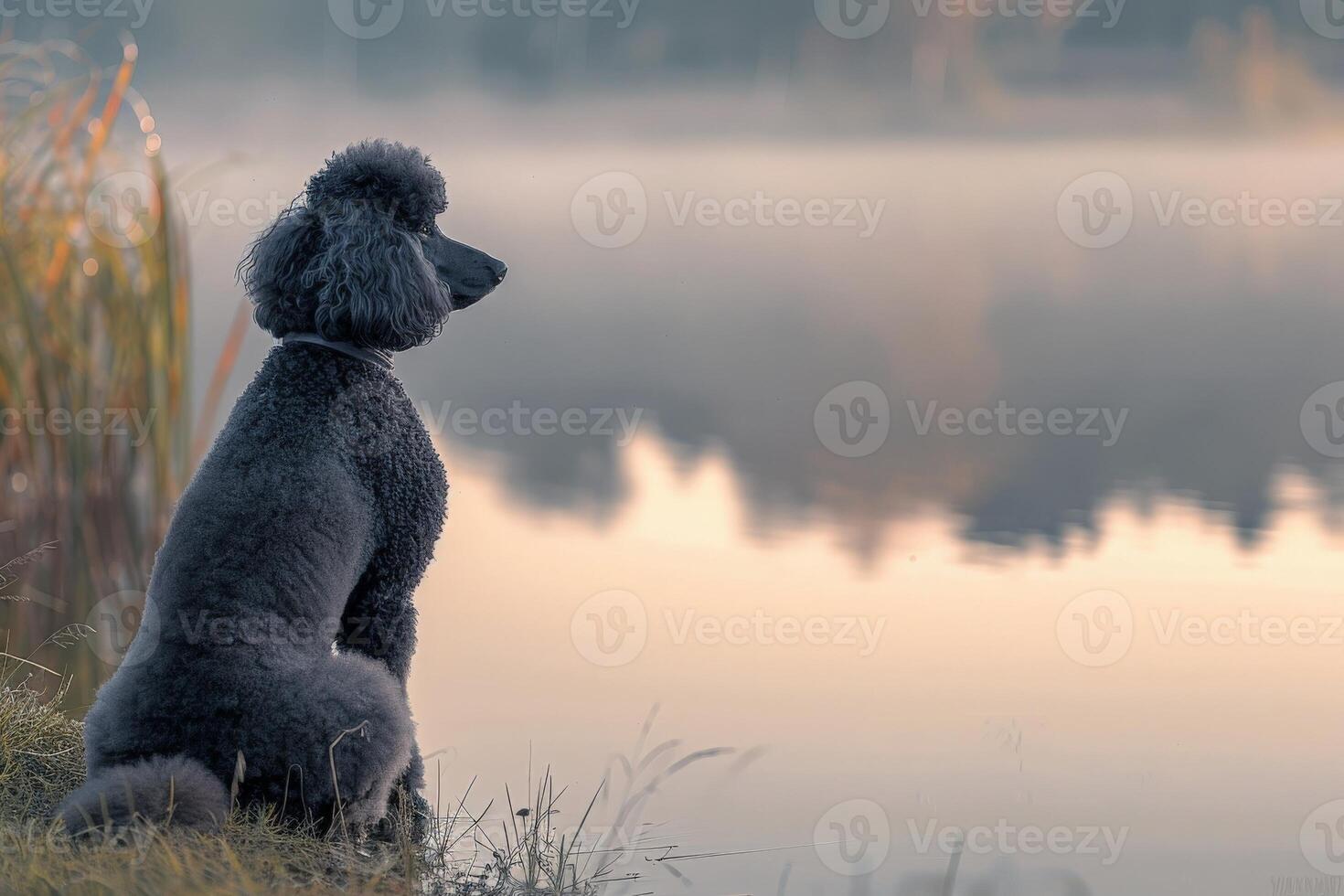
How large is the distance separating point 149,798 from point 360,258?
1343mm

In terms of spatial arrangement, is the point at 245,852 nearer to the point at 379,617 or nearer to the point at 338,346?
the point at 379,617

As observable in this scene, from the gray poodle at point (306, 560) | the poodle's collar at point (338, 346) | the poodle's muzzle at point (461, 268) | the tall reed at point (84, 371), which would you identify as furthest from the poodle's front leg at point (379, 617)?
the tall reed at point (84, 371)

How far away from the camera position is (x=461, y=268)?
3660mm

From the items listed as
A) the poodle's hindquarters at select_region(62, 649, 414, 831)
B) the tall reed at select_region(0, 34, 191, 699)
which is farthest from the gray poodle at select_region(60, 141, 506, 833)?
the tall reed at select_region(0, 34, 191, 699)

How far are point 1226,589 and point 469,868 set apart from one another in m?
4.29

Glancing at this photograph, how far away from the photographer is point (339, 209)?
344cm

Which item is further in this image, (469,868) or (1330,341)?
(1330,341)

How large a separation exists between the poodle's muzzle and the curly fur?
7 cm

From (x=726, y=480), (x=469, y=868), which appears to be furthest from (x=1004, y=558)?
(x=469, y=868)

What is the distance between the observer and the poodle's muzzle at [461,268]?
11.9 ft

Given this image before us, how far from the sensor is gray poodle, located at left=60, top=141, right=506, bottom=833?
9.42ft

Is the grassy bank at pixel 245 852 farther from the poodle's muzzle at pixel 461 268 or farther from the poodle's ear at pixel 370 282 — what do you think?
the poodle's muzzle at pixel 461 268

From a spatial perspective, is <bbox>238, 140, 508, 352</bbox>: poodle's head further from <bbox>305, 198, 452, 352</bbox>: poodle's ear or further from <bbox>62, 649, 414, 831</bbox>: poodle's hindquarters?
<bbox>62, 649, 414, 831</bbox>: poodle's hindquarters

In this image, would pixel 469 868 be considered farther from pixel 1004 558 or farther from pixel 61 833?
pixel 1004 558
